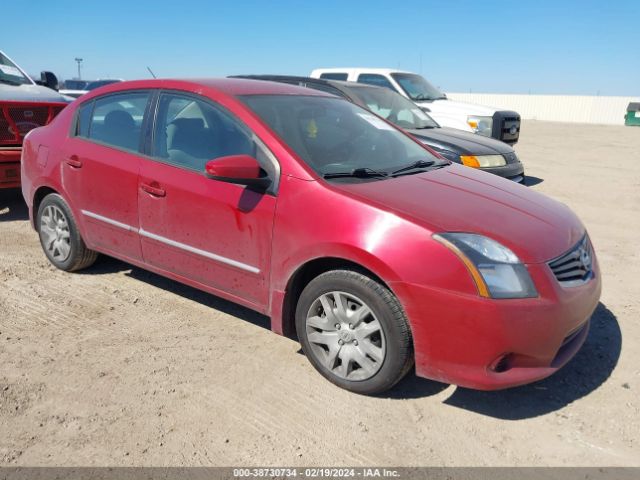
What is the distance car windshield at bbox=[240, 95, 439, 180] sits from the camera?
3434mm

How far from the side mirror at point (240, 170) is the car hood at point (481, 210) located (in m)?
0.45

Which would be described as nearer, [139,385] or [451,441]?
[451,441]

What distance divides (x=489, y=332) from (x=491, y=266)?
0.31 metres

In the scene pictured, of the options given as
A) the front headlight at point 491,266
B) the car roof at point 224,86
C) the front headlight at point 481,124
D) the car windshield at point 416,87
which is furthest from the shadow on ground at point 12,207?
the front headlight at point 481,124

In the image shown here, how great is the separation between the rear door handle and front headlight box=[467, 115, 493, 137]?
7.89 m

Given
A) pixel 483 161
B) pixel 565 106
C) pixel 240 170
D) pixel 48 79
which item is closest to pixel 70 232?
pixel 240 170

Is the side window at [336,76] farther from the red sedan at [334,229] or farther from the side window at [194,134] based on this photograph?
the side window at [194,134]

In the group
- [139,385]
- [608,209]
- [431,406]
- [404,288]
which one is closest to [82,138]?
[139,385]

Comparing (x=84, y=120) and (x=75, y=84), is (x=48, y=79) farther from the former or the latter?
(x=75, y=84)

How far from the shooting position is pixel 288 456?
8.57 feet

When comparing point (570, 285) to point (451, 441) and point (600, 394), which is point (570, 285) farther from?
point (451, 441)

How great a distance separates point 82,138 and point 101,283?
1.17m

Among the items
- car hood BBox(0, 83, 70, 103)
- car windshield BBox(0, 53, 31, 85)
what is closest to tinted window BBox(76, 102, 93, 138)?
car hood BBox(0, 83, 70, 103)

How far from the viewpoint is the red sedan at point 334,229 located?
2.75 meters
